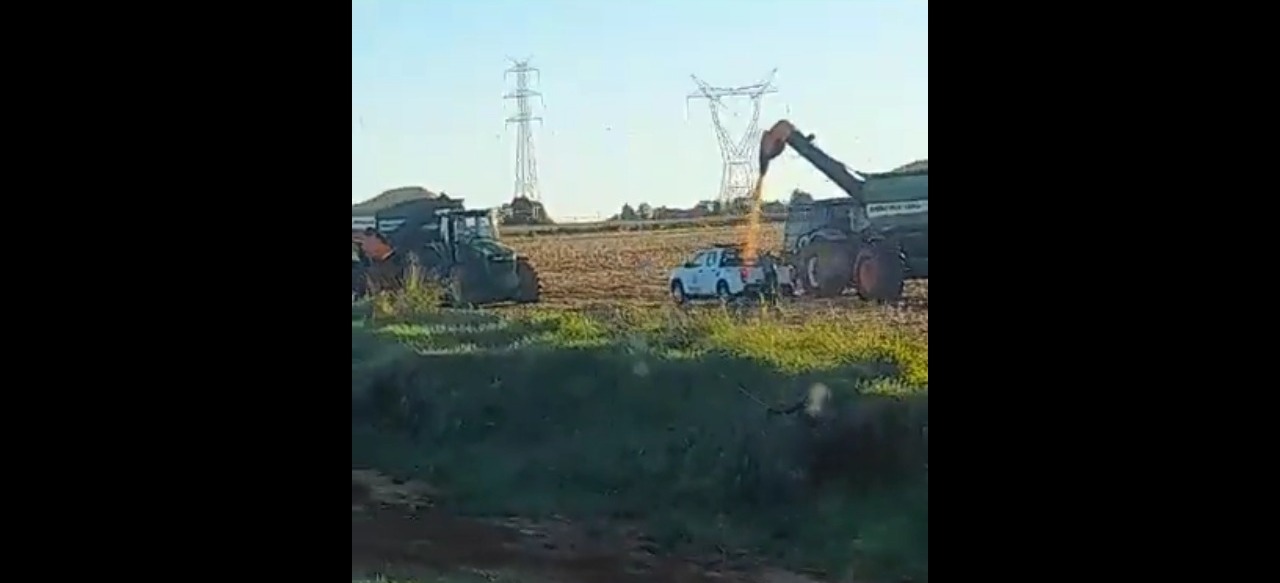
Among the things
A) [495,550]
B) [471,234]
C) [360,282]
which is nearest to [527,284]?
[471,234]

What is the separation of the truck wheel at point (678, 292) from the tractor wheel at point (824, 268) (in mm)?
141

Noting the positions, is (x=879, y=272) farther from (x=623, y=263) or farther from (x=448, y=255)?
(x=448, y=255)

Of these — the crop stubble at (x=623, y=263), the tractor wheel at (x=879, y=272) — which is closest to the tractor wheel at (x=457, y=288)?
the crop stubble at (x=623, y=263)

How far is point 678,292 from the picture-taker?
160 centimetres

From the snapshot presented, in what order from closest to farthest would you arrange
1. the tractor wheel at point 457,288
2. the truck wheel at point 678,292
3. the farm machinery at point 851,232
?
the farm machinery at point 851,232
the truck wheel at point 678,292
the tractor wheel at point 457,288

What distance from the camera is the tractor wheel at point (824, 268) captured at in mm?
1569

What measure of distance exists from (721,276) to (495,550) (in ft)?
1.61

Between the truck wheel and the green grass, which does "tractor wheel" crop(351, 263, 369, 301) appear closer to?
the green grass

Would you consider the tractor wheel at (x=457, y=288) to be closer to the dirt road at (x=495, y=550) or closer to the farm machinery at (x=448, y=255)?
the farm machinery at (x=448, y=255)
